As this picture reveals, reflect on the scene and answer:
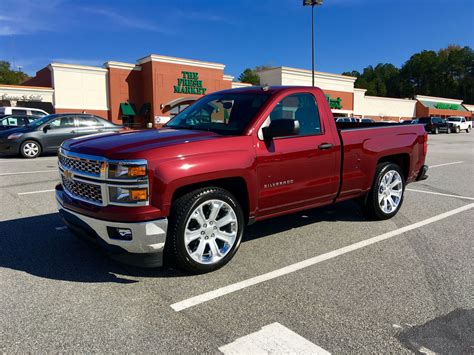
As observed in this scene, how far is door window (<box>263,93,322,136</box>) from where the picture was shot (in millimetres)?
4562

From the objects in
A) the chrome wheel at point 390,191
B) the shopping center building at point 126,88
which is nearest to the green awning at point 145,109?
the shopping center building at point 126,88

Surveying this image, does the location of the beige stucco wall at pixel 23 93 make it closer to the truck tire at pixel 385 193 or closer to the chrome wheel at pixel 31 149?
the chrome wheel at pixel 31 149

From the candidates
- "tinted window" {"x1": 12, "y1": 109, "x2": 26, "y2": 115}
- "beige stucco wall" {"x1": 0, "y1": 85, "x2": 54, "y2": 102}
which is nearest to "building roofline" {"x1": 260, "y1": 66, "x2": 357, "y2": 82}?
"beige stucco wall" {"x1": 0, "y1": 85, "x2": 54, "y2": 102}

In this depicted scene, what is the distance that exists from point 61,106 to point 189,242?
3573 cm

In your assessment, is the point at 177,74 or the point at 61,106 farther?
the point at 177,74

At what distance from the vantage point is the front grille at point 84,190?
363cm

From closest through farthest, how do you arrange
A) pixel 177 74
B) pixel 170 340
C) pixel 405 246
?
pixel 170 340, pixel 405 246, pixel 177 74

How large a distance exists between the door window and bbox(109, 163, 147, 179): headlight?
1762mm

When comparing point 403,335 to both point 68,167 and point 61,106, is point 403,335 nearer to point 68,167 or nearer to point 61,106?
point 68,167

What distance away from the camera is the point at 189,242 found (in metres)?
3.74

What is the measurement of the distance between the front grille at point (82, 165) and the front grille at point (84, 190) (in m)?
0.12

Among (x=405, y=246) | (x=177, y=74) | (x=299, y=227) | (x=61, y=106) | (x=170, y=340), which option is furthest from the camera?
(x=177, y=74)

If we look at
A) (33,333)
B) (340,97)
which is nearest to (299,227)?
(33,333)

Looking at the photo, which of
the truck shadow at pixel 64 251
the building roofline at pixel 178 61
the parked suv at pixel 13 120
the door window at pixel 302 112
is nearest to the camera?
the truck shadow at pixel 64 251
